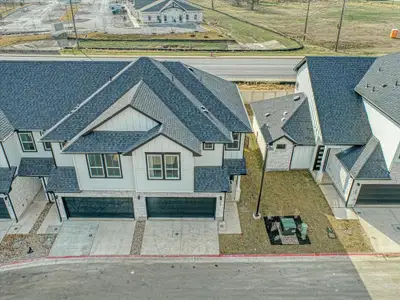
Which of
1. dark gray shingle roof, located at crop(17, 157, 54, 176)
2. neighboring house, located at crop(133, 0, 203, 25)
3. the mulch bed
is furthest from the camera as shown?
neighboring house, located at crop(133, 0, 203, 25)

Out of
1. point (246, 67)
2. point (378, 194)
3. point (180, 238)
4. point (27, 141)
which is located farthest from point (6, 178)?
point (246, 67)

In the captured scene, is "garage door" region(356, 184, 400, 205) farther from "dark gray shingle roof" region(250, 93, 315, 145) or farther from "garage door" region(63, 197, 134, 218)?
"garage door" region(63, 197, 134, 218)

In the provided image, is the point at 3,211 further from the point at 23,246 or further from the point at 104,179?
the point at 104,179

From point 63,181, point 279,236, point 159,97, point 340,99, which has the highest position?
point 159,97

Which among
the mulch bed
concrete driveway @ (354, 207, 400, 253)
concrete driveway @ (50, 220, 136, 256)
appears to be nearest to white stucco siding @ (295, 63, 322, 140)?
concrete driveway @ (354, 207, 400, 253)

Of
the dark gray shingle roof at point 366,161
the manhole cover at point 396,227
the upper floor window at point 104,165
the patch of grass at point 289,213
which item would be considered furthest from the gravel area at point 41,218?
the manhole cover at point 396,227

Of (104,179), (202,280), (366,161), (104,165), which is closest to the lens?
(202,280)
